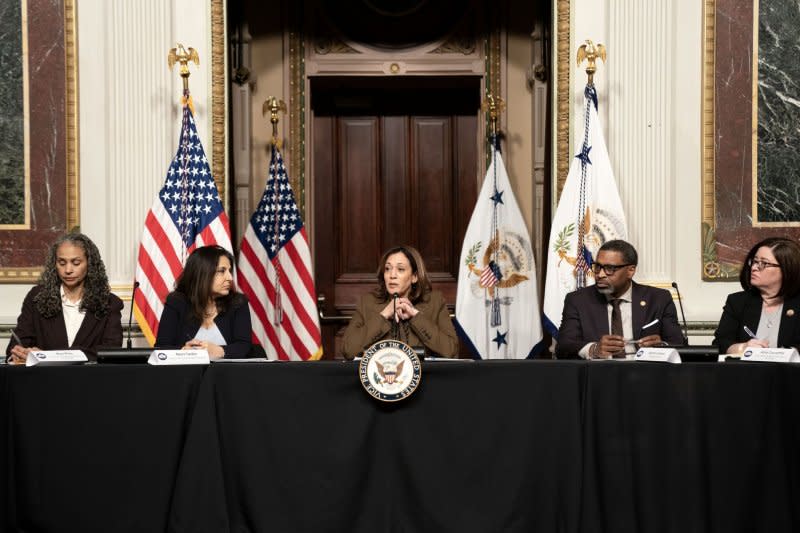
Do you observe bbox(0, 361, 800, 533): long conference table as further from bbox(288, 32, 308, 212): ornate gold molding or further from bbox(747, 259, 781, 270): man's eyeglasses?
bbox(288, 32, 308, 212): ornate gold molding

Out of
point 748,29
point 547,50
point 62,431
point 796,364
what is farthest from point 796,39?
point 62,431

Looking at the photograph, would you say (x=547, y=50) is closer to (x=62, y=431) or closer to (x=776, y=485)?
(x=776, y=485)

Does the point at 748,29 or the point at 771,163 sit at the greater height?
the point at 748,29

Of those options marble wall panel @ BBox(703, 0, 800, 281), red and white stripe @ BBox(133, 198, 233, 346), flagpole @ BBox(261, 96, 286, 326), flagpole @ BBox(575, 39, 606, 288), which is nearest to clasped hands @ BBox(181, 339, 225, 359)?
red and white stripe @ BBox(133, 198, 233, 346)

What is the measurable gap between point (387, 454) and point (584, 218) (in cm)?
271

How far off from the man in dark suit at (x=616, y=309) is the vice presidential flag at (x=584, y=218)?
2.92 ft

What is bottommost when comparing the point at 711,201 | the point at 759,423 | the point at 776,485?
the point at 776,485

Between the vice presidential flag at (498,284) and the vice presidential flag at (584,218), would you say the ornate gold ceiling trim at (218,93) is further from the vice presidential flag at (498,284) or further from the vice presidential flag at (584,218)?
the vice presidential flag at (584,218)

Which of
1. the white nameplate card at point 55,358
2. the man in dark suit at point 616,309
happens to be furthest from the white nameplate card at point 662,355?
the white nameplate card at point 55,358

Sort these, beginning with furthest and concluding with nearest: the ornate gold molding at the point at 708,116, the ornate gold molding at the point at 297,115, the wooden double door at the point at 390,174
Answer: the wooden double door at the point at 390,174, the ornate gold molding at the point at 297,115, the ornate gold molding at the point at 708,116

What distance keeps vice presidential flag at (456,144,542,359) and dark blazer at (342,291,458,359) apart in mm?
1274

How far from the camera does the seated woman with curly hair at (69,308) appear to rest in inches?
182

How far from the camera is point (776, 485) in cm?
334

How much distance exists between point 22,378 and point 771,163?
446 centimetres
